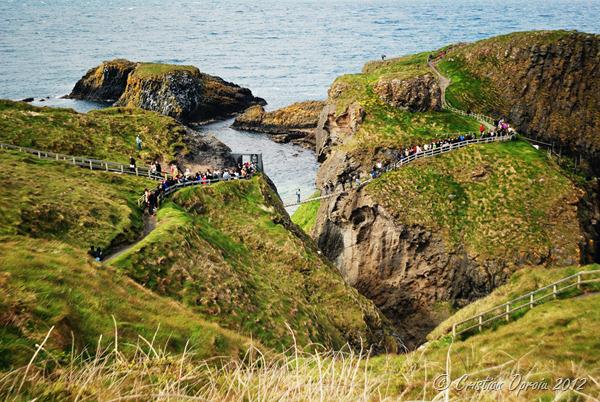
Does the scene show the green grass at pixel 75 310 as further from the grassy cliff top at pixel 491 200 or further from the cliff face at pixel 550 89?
the cliff face at pixel 550 89

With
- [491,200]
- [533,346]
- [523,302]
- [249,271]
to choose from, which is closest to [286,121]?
[491,200]

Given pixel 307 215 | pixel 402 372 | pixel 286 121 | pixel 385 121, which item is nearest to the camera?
pixel 402 372

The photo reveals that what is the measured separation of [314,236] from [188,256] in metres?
25.5

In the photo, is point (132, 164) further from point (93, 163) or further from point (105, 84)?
point (105, 84)

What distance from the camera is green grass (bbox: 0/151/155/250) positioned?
2806cm

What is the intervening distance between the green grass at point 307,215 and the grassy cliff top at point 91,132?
16.2m

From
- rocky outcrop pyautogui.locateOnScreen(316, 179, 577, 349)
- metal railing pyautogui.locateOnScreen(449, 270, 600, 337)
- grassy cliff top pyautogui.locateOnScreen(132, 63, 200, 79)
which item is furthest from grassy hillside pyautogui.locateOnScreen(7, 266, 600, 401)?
grassy cliff top pyautogui.locateOnScreen(132, 63, 200, 79)

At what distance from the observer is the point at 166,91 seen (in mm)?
102500

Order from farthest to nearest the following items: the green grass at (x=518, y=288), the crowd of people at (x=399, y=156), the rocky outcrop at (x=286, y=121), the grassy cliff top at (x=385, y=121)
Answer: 1. the rocky outcrop at (x=286, y=121)
2. the grassy cliff top at (x=385, y=121)
3. the crowd of people at (x=399, y=156)
4. the green grass at (x=518, y=288)

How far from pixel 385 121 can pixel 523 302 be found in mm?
37618

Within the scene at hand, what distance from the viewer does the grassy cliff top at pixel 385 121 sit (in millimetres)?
57125

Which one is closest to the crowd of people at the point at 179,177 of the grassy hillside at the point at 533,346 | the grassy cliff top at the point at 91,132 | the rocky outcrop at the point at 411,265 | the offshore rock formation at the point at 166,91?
the grassy cliff top at the point at 91,132

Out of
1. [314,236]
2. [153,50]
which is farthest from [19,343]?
[153,50]

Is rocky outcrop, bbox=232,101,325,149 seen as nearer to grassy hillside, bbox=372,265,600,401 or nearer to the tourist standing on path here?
the tourist standing on path
